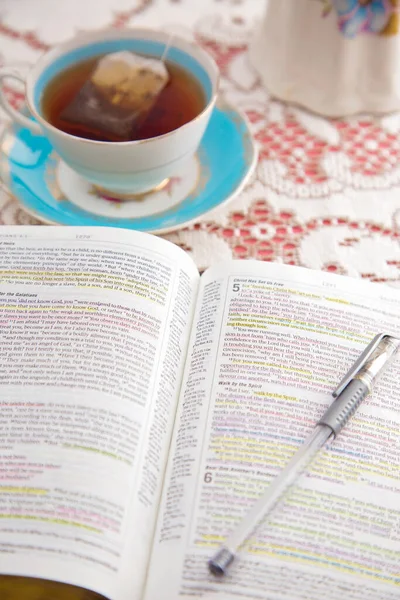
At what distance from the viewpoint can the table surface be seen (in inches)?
24.7

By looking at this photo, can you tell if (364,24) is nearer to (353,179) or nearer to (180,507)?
(353,179)

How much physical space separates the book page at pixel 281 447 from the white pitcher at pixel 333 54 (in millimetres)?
270

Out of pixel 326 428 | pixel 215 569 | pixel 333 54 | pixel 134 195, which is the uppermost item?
pixel 333 54

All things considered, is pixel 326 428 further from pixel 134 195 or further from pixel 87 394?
pixel 134 195

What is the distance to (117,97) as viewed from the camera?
645 millimetres

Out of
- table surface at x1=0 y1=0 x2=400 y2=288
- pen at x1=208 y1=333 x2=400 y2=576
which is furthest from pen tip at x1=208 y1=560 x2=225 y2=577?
table surface at x1=0 y1=0 x2=400 y2=288

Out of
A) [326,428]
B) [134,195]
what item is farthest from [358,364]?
[134,195]

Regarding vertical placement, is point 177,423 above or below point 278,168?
below

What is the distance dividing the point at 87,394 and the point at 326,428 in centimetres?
18

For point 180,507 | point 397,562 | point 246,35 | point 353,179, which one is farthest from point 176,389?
point 246,35

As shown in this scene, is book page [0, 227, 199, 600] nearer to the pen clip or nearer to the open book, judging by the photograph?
the open book

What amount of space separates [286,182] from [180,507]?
1.26 feet

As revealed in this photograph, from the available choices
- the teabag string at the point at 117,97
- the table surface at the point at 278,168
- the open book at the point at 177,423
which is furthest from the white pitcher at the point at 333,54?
the open book at the point at 177,423

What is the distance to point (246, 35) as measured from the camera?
845mm
